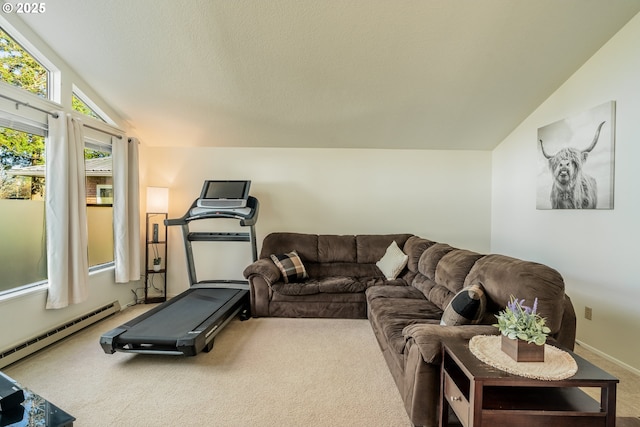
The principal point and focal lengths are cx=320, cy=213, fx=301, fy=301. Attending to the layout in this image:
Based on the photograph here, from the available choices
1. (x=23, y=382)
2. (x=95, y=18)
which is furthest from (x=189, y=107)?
(x=23, y=382)

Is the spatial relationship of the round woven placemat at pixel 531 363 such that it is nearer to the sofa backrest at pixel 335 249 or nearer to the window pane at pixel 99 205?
the sofa backrest at pixel 335 249

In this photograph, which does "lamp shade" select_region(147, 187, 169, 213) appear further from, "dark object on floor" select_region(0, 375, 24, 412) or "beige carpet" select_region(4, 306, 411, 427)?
"dark object on floor" select_region(0, 375, 24, 412)

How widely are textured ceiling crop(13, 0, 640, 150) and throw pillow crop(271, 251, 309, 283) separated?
5.65ft

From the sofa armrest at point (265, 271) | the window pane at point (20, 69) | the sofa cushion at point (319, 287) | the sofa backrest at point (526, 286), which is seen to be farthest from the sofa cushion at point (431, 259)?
the window pane at point (20, 69)

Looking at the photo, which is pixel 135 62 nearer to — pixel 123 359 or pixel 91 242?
pixel 91 242

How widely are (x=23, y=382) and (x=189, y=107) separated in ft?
9.81

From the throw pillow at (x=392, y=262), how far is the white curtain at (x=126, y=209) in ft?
10.4

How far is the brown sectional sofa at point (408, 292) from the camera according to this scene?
1.73 meters

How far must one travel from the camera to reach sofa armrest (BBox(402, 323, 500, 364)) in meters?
1.65

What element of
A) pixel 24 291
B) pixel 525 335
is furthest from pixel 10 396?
pixel 525 335

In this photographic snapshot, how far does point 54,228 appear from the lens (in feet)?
9.18

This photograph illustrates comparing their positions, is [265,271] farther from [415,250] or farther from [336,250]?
[415,250]

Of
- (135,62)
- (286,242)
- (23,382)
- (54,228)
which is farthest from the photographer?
(286,242)

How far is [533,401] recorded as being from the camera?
53.9 inches
